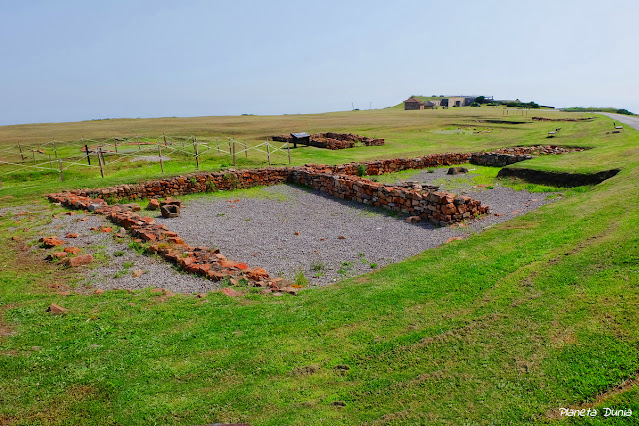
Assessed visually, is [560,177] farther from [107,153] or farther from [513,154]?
[107,153]

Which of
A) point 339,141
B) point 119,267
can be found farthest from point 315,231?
point 339,141

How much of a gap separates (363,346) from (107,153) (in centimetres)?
2339

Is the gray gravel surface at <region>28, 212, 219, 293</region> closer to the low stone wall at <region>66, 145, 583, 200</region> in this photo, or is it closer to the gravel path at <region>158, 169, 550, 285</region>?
the gravel path at <region>158, 169, 550, 285</region>

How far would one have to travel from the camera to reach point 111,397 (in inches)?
193

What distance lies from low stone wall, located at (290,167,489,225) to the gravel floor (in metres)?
0.43

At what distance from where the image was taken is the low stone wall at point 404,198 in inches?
516

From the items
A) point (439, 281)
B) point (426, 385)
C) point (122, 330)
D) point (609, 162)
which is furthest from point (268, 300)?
point (609, 162)

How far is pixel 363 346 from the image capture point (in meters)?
5.66

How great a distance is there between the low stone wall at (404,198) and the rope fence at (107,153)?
5.91 meters

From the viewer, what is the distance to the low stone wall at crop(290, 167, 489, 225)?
43.0ft

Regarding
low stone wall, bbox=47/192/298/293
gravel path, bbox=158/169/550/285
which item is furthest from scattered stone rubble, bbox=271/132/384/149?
low stone wall, bbox=47/192/298/293

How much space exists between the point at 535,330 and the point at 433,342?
125 centimetres

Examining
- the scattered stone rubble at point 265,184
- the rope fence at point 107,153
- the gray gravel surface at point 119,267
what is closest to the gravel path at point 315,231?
the scattered stone rubble at point 265,184

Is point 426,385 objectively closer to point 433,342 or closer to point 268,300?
point 433,342
